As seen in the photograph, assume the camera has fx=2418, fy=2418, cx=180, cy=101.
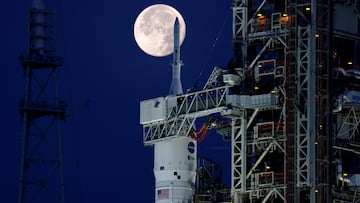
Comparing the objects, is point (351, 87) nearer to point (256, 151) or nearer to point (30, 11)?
point (256, 151)

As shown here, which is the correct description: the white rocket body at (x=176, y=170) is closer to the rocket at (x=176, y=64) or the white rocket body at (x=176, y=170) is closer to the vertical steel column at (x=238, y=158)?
the rocket at (x=176, y=64)

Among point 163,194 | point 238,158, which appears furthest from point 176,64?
point 238,158

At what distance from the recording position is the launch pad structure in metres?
184

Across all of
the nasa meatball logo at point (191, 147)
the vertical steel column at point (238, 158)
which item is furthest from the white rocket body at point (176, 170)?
the vertical steel column at point (238, 158)

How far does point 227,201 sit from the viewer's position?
191 metres

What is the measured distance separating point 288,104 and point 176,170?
43.1 feet

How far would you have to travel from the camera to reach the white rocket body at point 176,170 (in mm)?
193500

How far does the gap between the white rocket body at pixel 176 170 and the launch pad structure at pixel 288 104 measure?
1.89ft

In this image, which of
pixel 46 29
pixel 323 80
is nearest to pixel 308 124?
pixel 323 80

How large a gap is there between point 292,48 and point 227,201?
46.0ft

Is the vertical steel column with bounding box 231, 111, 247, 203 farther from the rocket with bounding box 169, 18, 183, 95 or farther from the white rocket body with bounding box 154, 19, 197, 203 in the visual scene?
the rocket with bounding box 169, 18, 183, 95

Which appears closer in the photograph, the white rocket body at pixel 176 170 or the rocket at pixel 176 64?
the white rocket body at pixel 176 170

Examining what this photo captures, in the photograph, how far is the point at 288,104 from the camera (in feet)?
609

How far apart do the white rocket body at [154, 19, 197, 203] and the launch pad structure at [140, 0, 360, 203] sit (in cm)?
58
